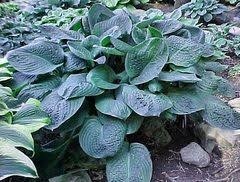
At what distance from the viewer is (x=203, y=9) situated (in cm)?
477

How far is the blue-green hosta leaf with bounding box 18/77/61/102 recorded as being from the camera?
7.89 ft

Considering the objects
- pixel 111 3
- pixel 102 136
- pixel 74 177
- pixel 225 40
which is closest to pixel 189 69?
pixel 102 136

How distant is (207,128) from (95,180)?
0.82m

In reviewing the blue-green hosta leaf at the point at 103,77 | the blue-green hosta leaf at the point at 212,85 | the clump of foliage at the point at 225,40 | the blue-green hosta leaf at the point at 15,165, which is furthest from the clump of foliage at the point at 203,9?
the blue-green hosta leaf at the point at 15,165

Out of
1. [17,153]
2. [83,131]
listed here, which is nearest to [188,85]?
[83,131]

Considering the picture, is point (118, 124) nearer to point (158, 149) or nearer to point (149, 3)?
point (158, 149)

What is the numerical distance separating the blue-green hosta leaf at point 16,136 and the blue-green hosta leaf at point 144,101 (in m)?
0.62

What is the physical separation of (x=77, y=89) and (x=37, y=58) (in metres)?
0.37

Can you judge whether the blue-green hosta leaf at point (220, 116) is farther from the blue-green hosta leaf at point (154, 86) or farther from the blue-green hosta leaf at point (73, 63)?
the blue-green hosta leaf at point (73, 63)

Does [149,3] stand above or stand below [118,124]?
below

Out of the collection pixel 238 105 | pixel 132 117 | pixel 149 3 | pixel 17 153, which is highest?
pixel 17 153

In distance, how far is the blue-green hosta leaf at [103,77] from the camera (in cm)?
234

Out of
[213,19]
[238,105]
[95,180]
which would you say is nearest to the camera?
[95,180]

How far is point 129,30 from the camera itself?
2695 millimetres
